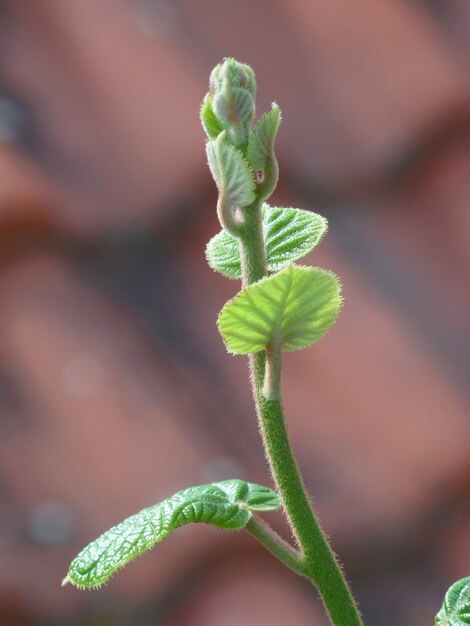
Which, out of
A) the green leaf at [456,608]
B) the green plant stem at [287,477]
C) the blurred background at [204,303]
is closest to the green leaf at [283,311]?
the green plant stem at [287,477]

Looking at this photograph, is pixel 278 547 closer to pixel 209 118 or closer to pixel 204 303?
pixel 209 118

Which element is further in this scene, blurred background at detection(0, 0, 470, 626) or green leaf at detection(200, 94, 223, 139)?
blurred background at detection(0, 0, 470, 626)

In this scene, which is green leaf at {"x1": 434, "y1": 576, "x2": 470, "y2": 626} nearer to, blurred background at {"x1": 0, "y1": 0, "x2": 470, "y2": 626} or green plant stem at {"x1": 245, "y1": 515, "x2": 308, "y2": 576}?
green plant stem at {"x1": 245, "y1": 515, "x2": 308, "y2": 576}

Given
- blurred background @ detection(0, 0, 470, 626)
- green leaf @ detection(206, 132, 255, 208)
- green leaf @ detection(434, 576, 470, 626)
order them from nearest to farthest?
1. green leaf @ detection(206, 132, 255, 208)
2. green leaf @ detection(434, 576, 470, 626)
3. blurred background @ detection(0, 0, 470, 626)

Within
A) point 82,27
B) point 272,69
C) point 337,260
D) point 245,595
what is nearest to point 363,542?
point 245,595

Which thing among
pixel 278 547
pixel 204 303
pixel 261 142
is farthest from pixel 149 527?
pixel 204 303

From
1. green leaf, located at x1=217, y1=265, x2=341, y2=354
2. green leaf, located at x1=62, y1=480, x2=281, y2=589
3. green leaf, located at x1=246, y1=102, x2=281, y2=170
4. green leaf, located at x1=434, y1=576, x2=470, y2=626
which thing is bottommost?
green leaf, located at x1=434, y1=576, x2=470, y2=626

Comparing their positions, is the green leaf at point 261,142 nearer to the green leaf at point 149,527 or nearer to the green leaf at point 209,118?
the green leaf at point 209,118

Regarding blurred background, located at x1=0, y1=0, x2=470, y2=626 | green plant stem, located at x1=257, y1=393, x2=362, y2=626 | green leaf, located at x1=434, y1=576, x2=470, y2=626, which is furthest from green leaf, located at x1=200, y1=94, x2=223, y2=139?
blurred background, located at x1=0, y1=0, x2=470, y2=626
